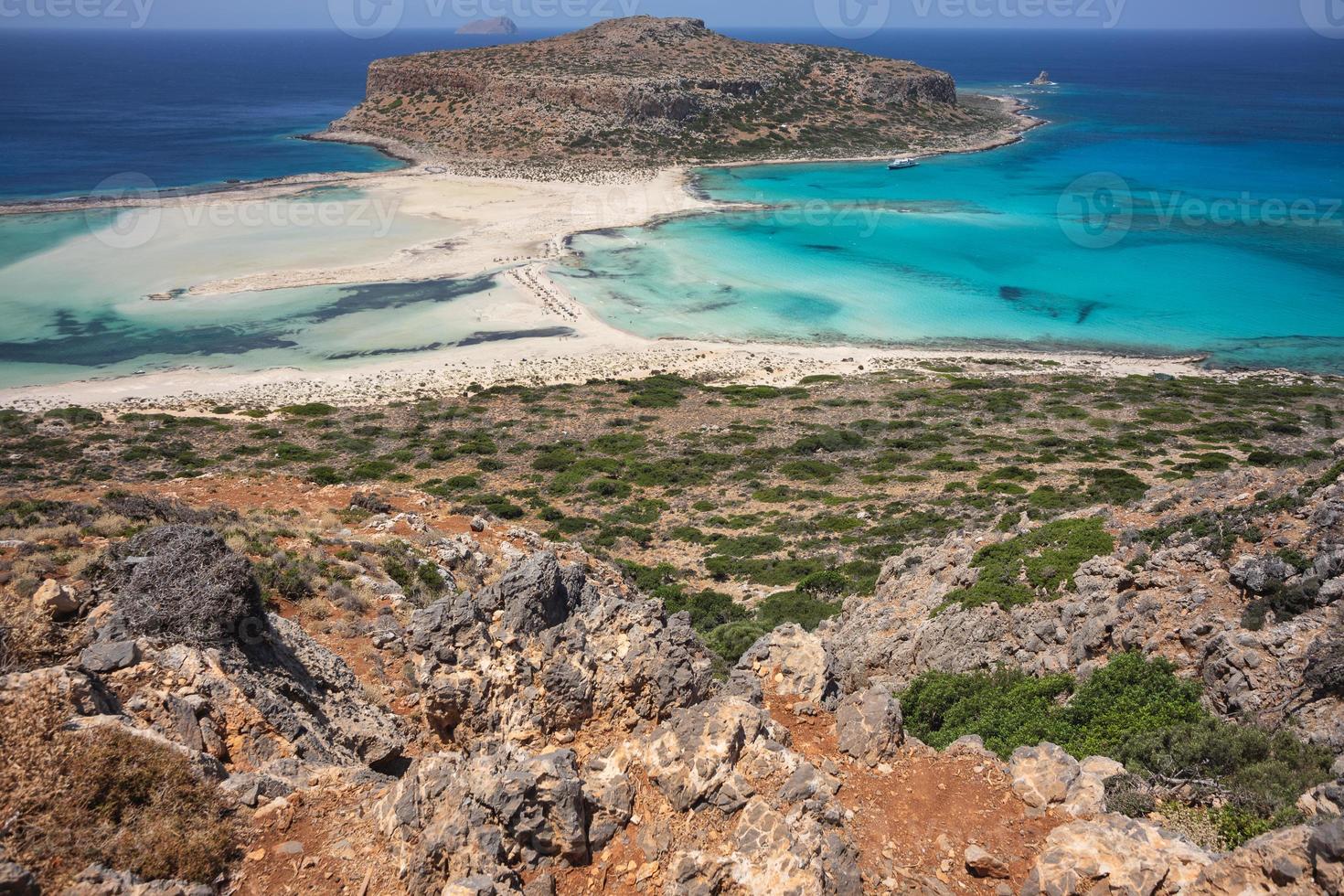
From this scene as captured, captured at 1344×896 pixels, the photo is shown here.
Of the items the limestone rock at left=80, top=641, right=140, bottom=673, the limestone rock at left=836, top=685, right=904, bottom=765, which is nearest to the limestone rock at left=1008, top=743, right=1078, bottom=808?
the limestone rock at left=836, top=685, right=904, bottom=765

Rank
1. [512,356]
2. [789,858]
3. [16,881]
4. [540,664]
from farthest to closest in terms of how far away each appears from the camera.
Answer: [512,356] < [540,664] < [789,858] < [16,881]

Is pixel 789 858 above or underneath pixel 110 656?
underneath

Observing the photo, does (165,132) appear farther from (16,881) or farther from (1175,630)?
(1175,630)

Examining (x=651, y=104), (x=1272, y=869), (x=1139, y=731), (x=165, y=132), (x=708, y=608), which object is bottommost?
(x=708, y=608)

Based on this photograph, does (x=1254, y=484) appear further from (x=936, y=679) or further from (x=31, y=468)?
(x=31, y=468)

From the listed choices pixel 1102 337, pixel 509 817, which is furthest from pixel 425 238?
pixel 509 817

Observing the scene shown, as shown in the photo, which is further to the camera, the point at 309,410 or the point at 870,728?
the point at 309,410

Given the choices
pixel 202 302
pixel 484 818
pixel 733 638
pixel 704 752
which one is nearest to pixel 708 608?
pixel 733 638
